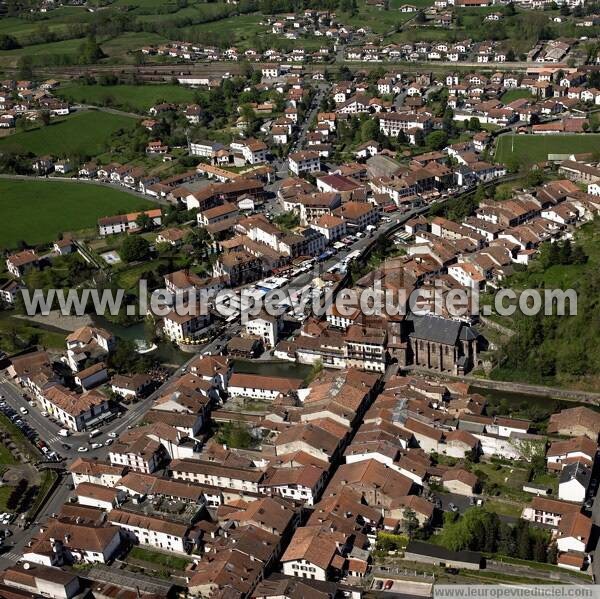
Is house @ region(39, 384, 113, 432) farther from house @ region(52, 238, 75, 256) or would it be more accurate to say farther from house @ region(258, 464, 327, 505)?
house @ region(52, 238, 75, 256)

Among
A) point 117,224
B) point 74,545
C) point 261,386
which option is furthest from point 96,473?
point 117,224

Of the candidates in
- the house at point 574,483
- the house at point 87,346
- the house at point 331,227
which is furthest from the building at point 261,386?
the house at point 331,227

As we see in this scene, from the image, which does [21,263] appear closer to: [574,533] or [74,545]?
[74,545]

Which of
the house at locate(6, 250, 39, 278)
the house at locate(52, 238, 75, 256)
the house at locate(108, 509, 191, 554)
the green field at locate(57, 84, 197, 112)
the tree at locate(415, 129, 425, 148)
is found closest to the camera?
the house at locate(108, 509, 191, 554)

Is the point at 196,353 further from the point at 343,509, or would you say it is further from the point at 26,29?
the point at 26,29

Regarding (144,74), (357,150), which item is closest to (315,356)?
(357,150)

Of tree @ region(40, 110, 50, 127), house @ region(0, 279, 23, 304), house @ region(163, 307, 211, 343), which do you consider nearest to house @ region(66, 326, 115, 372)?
house @ region(163, 307, 211, 343)
